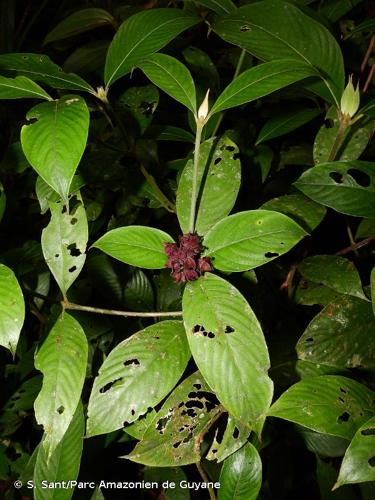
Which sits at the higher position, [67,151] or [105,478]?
[67,151]

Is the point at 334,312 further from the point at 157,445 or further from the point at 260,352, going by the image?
the point at 157,445

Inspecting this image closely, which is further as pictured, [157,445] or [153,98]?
[153,98]

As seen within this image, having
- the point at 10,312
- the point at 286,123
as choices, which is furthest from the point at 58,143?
the point at 286,123

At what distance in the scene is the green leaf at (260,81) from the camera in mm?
717

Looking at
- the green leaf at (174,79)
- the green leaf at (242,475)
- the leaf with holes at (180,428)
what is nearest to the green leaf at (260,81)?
the green leaf at (174,79)

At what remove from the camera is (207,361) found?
678mm

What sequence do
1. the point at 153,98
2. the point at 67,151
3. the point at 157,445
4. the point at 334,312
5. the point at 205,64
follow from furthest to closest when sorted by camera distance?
the point at 205,64 < the point at 153,98 < the point at 334,312 < the point at 157,445 < the point at 67,151

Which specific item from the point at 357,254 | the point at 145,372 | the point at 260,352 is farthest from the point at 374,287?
the point at 357,254

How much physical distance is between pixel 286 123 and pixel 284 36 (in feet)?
1.12

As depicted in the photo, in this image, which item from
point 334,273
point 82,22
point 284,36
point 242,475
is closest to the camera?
point 242,475

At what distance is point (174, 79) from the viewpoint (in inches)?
31.5

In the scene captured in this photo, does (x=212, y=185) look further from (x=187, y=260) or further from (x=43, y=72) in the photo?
(x=43, y=72)

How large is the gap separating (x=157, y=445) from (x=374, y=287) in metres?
0.51

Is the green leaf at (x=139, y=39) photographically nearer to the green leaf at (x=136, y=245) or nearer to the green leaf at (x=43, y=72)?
the green leaf at (x=43, y=72)
